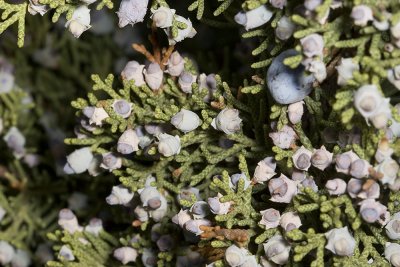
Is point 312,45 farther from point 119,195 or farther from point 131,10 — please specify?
point 119,195

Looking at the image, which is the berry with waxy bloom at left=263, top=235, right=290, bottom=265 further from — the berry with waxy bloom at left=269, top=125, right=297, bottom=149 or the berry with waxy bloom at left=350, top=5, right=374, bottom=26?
the berry with waxy bloom at left=350, top=5, right=374, bottom=26

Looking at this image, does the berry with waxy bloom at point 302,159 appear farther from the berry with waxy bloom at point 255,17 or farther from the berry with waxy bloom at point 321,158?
the berry with waxy bloom at point 255,17

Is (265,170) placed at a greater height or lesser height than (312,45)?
lesser

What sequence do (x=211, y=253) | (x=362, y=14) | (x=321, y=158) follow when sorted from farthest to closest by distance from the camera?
(x=211, y=253) → (x=321, y=158) → (x=362, y=14)

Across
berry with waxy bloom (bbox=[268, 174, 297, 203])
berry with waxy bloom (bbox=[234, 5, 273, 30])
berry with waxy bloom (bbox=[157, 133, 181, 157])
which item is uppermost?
berry with waxy bloom (bbox=[234, 5, 273, 30])

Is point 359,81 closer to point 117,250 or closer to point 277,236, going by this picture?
point 277,236

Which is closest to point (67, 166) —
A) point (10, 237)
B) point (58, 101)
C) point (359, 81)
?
point (10, 237)

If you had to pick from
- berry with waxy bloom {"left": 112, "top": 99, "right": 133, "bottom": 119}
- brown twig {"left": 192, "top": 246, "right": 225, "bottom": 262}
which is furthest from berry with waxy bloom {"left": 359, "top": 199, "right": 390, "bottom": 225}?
berry with waxy bloom {"left": 112, "top": 99, "right": 133, "bottom": 119}

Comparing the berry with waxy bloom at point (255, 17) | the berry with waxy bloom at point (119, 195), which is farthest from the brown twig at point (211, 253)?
the berry with waxy bloom at point (255, 17)

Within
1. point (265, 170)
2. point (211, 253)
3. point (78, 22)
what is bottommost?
point (211, 253)

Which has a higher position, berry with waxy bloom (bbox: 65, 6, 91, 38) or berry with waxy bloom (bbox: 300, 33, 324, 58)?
berry with waxy bloom (bbox: 300, 33, 324, 58)

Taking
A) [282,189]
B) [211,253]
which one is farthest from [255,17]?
[211,253]
